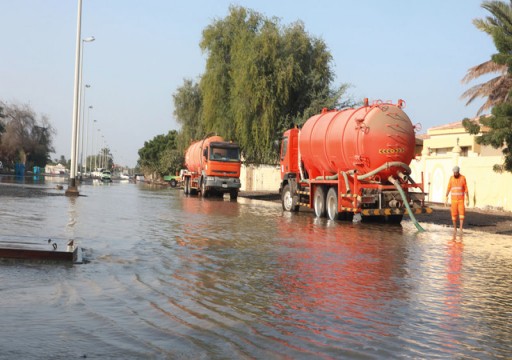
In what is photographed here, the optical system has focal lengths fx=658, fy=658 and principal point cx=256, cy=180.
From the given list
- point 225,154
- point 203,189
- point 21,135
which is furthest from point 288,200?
point 21,135

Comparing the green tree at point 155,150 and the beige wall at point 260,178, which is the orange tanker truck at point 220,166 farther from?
the green tree at point 155,150

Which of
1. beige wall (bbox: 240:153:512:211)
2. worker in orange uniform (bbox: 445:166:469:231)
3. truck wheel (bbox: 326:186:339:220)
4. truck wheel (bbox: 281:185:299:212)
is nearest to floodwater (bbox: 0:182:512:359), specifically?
worker in orange uniform (bbox: 445:166:469:231)

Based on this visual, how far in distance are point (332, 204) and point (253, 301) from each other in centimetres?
1552

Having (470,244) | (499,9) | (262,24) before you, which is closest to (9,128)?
(262,24)

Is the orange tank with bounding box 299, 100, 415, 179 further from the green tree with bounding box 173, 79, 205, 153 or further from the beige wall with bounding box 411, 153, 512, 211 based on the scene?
the green tree with bounding box 173, 79, 205, 153

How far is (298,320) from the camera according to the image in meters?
6.29

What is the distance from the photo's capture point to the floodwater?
5238 mm

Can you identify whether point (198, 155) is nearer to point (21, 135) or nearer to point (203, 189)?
point (203, 189)

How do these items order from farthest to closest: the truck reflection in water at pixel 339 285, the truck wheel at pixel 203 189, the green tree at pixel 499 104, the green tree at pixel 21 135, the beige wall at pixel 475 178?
the green tree at pixel 21 135, the truck wheel at pixel 203 189, the beige wall at pixel 475 178, the green tree at pixel 499 104, the truck reflection in water at pixel 339 285

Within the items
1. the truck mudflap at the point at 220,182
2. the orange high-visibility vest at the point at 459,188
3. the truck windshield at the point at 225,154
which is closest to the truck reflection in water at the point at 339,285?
the orange high-visibility vest at the point at 459,188

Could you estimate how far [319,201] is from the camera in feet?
78.2

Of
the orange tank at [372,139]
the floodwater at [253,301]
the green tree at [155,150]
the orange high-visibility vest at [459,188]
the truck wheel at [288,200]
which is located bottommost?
the floodwater at [253,301]

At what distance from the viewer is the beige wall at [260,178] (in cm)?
5409

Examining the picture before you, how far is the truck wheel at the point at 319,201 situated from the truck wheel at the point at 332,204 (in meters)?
0.65
